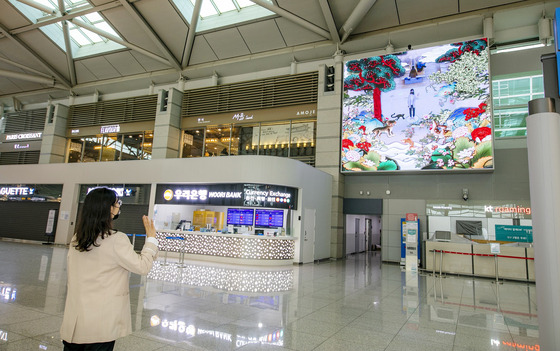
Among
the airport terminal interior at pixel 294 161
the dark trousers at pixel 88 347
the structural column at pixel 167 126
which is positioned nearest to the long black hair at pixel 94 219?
the dark trousers at pixel 88 347

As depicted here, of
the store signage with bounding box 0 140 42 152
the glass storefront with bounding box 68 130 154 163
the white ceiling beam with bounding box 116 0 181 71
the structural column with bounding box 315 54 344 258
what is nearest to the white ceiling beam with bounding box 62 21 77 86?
the glass storefront with bounding box 68 130 154 163

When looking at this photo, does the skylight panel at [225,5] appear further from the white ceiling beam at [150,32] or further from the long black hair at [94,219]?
the long black hair at [94,219]

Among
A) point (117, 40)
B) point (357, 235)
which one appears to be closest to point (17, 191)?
point (117, 40)

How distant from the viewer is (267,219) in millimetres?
11336


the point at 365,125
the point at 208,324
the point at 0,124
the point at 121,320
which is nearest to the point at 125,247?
the point at 121,320

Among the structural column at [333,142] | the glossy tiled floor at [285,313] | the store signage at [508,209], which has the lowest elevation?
the glossy tiled floor at [285,313]

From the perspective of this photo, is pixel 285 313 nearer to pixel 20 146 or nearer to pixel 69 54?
pixel 69 54

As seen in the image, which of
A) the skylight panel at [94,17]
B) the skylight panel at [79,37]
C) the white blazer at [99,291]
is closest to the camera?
the white blazer at [99,291]

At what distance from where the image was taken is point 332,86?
1375cm

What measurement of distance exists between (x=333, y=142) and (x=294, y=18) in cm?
491

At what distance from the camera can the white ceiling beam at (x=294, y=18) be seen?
12.1 m

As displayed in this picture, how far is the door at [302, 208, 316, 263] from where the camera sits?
1168 cm

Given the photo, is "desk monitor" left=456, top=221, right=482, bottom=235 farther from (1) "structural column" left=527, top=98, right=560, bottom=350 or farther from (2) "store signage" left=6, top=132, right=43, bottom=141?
(2) "store signage" left=6, top=132, right=43, bottom=141

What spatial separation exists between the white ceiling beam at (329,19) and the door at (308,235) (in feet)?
22.7
